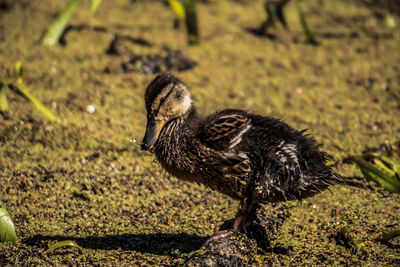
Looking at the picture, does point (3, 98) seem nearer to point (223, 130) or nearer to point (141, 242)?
point (141, 242)

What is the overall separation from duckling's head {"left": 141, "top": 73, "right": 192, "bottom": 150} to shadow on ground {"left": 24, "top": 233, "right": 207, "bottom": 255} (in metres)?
0.66

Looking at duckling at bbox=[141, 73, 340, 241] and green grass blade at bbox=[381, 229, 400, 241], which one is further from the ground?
duckling at bbox=[141, 73, 340, 241]

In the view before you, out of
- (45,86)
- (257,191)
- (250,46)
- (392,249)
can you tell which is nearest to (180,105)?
(257,191)

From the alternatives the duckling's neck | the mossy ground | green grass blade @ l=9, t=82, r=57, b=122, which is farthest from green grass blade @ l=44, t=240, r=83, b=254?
green grass blade @ l=9, t=82, r=57, b=122

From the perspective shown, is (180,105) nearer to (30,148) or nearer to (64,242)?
(64,242)

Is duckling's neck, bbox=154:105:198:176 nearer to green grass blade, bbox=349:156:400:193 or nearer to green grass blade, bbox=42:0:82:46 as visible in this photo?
green grass blade, bbox=349:156:400:193

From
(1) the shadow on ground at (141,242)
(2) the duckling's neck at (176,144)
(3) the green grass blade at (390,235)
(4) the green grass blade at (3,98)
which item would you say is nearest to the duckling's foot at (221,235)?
(1) the shadow on ground at (141,242)

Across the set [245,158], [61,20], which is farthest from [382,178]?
[61,20]

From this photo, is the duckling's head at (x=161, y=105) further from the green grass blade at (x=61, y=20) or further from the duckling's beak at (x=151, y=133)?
the green grass blade at (x=61, y=20)

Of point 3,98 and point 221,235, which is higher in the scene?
point 3,98

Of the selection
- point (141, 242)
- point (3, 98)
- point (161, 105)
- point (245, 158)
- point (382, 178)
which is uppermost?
point (161, 105)

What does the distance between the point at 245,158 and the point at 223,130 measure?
255 mm

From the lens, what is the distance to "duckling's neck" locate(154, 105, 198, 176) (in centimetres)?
334

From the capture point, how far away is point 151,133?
3486 mm
